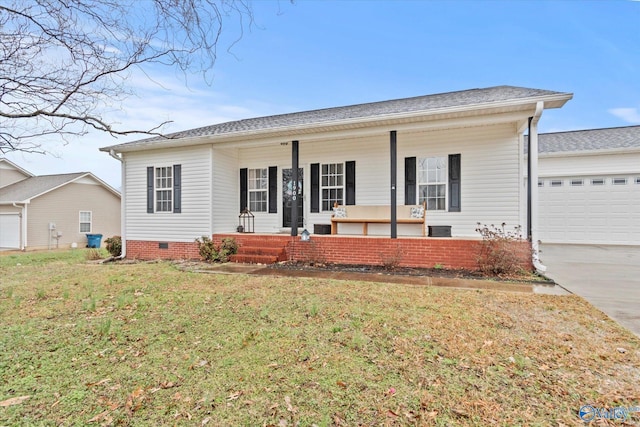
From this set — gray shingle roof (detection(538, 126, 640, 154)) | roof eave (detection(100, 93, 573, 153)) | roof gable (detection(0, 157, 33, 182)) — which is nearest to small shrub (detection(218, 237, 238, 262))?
roof eave (detection(100, 93, 573, 153))

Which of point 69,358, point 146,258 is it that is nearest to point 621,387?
point 69,358

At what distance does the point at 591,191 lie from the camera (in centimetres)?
1227

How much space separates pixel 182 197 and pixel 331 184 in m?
4.70

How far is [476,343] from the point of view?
3.22 meters

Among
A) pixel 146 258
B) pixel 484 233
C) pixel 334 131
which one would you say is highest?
pixel 334 131

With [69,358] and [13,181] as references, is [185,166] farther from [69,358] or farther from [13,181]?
[13,181]

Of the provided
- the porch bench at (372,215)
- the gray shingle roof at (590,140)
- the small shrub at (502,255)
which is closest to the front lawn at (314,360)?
the small shrub at (502,255)

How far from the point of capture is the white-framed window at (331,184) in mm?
9820

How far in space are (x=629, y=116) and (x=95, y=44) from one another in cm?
2388

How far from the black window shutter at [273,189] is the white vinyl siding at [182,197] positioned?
1296mm

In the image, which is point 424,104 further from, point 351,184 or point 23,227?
point 23,227

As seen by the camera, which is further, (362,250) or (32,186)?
(32,186)

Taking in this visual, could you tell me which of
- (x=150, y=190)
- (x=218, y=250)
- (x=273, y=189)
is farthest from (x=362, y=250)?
(x=150, y=190)

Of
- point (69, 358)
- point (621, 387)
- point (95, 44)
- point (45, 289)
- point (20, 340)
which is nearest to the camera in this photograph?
point (621, 387)
